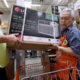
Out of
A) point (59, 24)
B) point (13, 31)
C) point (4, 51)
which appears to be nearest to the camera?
point (13, 31)

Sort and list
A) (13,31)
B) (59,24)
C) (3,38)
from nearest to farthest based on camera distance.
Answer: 1. (3,38)
2. (13,31)
3. (59,24)

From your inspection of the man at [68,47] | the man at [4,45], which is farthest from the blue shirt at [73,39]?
the man at [4,45]

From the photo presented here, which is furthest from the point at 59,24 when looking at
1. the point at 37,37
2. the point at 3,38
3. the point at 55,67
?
the point at 3,38

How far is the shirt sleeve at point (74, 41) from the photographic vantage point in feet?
4.02

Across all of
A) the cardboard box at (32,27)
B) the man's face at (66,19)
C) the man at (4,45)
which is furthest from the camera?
the man's face at (66,19)

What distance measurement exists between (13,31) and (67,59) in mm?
727

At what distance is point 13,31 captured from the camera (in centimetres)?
117

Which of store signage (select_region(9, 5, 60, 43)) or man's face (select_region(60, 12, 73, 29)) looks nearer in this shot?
store signage (select_region(9, 5, 60, 43))

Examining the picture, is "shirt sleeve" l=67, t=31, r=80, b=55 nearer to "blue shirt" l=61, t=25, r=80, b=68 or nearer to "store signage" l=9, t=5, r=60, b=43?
"blue shirt" l=61, t=25, r=80, b=68

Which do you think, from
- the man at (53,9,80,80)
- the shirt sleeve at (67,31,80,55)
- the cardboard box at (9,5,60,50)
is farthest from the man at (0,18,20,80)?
the shirt sleeve at (67,31,80,55)

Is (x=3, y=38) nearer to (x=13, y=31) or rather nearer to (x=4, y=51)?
(x=13, y=31)

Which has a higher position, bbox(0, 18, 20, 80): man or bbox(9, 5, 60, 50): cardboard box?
bbox(9, 5, 60, 50): cardboard box

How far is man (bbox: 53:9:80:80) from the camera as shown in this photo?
48.8 inches

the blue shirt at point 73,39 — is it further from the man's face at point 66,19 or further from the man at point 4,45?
the man at point 4,45
